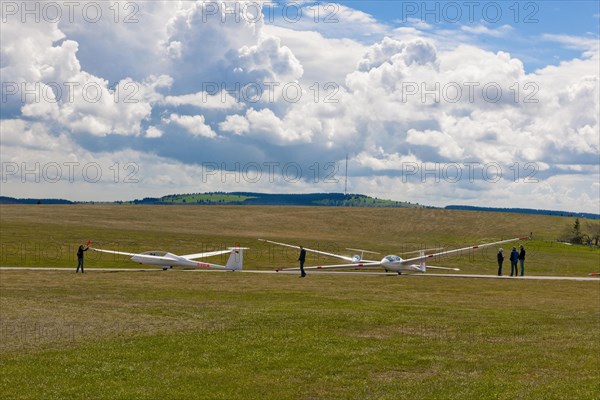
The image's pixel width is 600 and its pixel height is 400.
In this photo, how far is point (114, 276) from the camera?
44.6 meters

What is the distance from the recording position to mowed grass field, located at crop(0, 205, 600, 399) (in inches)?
614

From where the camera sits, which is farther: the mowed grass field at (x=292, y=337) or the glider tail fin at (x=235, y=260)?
the glider tail fin at (x=235, y=260)

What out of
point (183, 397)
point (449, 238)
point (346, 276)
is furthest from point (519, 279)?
point (449, 238)

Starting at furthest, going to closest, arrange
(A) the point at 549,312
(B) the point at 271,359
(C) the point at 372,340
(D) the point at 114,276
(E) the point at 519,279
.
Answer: (E) the point at 519,279, (D) the point at 114,276, (A) the point at 549,312, (C) the point at 372,340, (B) the point at 271,359

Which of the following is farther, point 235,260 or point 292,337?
point 235,260

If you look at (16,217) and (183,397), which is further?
(16,217)

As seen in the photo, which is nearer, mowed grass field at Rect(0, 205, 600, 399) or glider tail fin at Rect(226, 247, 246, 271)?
mowed grass field at Rect(0, 205, 600, 399)

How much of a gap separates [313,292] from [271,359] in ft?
59.4

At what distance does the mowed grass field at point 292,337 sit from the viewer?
15.6 m

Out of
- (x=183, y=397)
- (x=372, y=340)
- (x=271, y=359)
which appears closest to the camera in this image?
(x=183, y=397)

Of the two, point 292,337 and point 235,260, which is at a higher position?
point 235,260

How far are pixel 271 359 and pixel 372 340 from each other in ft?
14.1

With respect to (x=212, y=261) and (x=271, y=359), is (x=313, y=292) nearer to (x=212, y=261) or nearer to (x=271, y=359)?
(x=271, y=359)

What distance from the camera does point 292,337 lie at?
21.2 m
